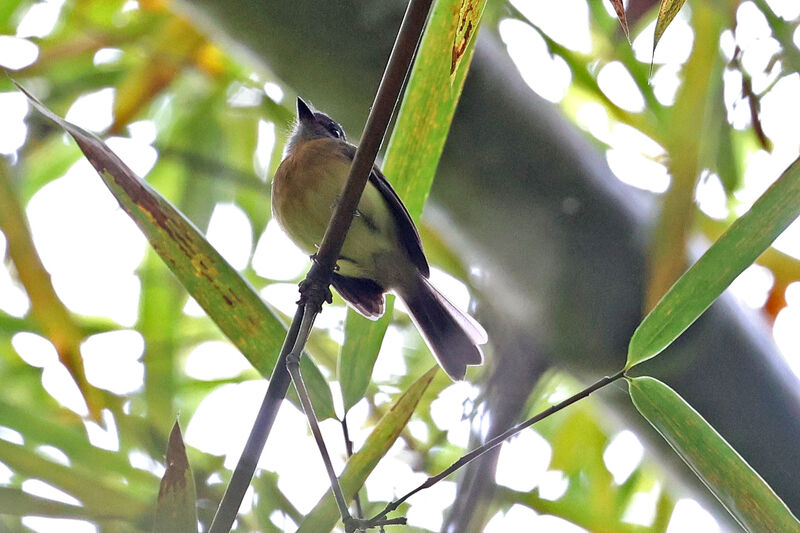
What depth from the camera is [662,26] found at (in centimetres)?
83

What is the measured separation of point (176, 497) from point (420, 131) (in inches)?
22.2

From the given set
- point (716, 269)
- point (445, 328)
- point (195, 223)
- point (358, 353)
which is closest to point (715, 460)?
point (716, 269)

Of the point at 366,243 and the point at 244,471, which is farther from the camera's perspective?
the point at 366,243

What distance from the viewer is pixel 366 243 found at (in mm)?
1928

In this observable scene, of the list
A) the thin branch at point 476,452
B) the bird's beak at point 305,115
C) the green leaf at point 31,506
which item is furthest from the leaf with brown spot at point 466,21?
the bird's beak at point 305,115

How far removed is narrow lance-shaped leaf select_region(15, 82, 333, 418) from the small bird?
1.88 ft

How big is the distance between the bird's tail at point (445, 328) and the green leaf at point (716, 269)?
0.60 meters

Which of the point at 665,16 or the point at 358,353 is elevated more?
the point at 358,353

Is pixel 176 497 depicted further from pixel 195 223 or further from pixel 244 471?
pixel 195 223

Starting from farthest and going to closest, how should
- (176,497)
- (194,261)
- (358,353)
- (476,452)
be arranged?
1. (358,353)
2. (194,261)
3. (176,497)
4. (476,452)

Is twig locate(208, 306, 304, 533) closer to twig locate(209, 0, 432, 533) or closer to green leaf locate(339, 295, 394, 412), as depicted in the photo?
twig locate(209, 0, 432, 533)

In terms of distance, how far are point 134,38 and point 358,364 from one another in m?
1.31

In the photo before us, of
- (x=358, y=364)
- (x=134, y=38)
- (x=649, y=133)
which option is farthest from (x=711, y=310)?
(x=134, y=38)

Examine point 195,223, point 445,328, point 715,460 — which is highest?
point 195,223
